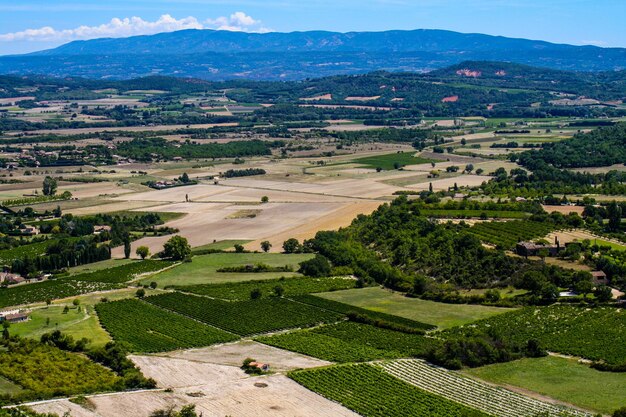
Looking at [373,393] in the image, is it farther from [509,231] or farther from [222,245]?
[222,245]

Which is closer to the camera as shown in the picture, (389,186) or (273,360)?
(273,360)

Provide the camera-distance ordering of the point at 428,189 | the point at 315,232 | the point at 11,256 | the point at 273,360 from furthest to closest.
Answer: the point at 428,189, the point at 315,232, the point at 11,256, the point at 273,360

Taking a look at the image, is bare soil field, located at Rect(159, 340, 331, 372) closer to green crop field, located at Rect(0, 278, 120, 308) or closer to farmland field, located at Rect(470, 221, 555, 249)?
green crop field, located at Rect(0, 278, 120, 308)

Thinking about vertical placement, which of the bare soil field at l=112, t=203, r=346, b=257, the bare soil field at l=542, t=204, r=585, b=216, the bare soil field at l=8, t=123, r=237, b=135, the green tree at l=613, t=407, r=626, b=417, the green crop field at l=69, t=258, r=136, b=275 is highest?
the bare soil field at l=542, t=204, r=585, b=216

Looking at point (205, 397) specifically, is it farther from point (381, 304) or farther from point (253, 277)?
point (253, 277)

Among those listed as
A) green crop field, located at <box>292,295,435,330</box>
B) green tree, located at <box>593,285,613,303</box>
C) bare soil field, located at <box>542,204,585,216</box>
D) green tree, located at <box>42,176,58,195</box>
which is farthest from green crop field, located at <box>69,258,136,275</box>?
bare soil field, located at <box>542,204,585,216</box>

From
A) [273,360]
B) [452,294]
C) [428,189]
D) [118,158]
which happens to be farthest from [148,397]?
[118,158]

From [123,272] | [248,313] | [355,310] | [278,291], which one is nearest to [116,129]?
[123,272]
